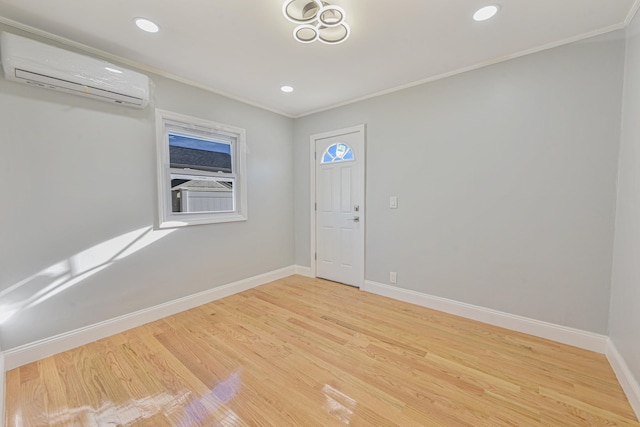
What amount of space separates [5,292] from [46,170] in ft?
3.03

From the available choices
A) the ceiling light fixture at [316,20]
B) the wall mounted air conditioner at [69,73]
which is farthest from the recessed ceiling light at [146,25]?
the ceiling light fixture at [316,20]

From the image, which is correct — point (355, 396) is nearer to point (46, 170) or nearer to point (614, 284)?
point (614, 284)

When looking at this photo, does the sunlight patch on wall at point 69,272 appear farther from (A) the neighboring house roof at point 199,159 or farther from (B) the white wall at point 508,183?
(B) the white wall at point 508,183

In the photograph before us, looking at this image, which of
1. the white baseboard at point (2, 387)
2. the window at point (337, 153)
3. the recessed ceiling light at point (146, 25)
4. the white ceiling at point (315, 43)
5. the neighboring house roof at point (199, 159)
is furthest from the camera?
the window at point (337, 153)

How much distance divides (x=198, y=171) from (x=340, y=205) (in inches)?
72.7

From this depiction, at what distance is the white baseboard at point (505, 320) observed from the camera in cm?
212

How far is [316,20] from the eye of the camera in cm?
176

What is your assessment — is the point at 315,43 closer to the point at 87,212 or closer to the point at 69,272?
the point at 87,212

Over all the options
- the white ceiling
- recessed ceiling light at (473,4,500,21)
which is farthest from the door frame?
recessed ceiling light at (473,4,500,21)

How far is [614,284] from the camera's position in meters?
1.97

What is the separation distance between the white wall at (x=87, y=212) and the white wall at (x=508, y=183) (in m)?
2.16

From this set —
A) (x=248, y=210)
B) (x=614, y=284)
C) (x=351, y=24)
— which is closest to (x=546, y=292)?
(x=614, y=284)

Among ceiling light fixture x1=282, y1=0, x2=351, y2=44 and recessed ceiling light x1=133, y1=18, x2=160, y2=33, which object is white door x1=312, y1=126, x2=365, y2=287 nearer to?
ceiling light fixture x1=282, y1=0, x2=351, y2=44

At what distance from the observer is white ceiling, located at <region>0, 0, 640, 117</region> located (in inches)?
69.3
